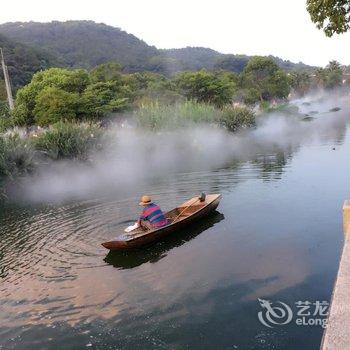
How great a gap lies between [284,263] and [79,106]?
27888mm

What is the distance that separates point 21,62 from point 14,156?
61.5 meters

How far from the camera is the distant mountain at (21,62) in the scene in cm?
7188

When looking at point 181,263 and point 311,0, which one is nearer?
point 181,263

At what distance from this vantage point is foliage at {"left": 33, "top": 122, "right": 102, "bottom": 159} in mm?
24984

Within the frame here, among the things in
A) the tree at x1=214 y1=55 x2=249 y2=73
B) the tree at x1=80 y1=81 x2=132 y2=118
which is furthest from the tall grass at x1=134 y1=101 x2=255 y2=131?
the tree at x1=214 y1=55 x2=249 y2=73

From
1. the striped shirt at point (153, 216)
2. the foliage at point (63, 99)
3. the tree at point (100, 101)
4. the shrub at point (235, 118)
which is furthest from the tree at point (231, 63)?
the striped shirt at point (153, 216)

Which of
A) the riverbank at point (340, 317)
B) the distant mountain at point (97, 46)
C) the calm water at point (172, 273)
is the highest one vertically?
the distant mountain at point (97, 46)

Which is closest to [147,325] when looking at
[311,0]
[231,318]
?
[231,318]

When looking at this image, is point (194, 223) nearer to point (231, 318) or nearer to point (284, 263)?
point (284, 263)

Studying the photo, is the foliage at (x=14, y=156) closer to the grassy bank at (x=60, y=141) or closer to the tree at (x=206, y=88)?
the grassy bank at (x=60, y=141)

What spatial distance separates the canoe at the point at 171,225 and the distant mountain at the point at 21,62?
62.4 meters

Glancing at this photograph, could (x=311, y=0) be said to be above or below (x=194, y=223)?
above

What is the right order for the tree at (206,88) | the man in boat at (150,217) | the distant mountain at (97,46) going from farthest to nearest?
the distant mountain at (97,46) → the tree at (206,88) → the man in boat at (150,217)

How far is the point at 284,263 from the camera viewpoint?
1065cm
